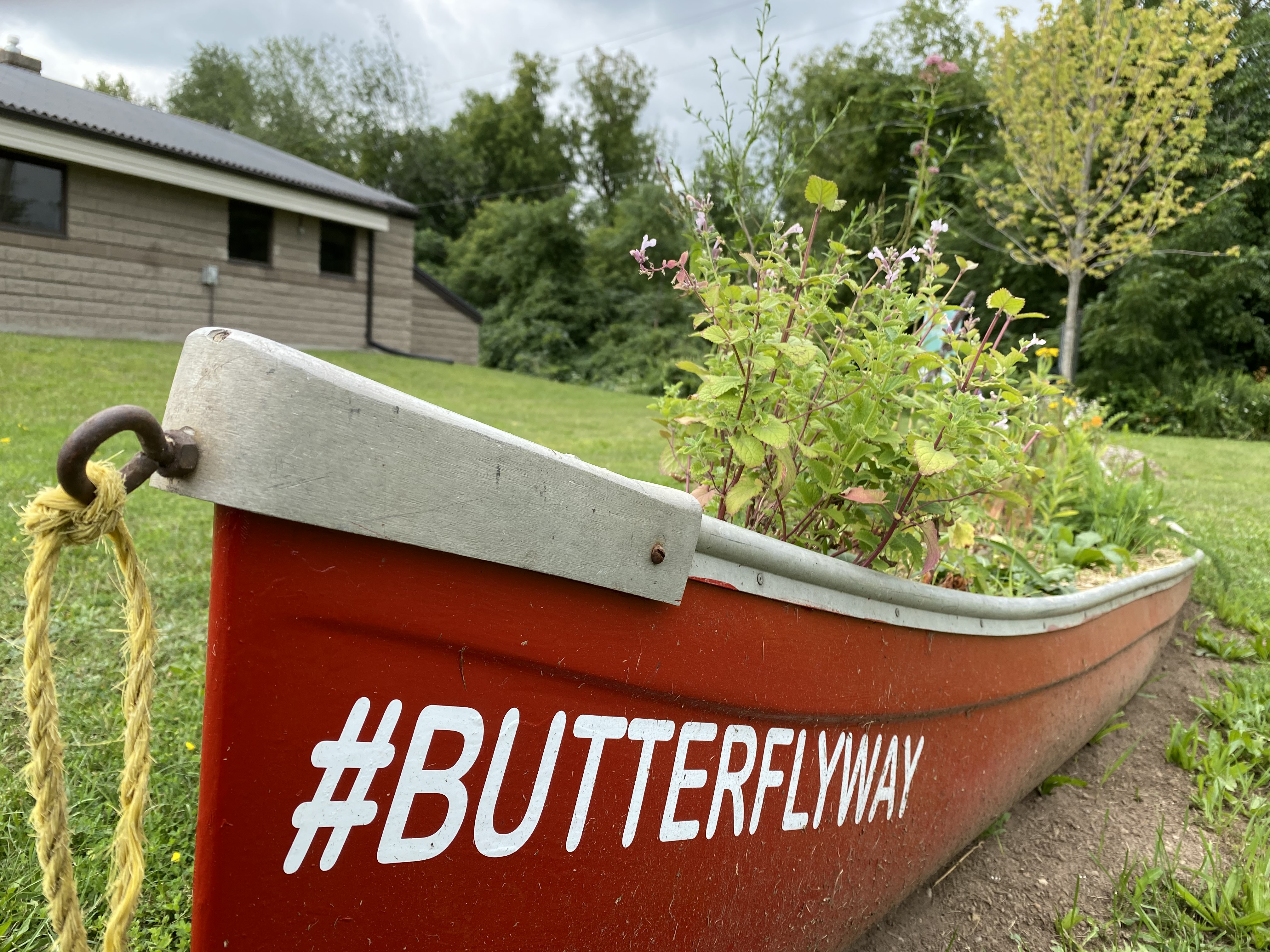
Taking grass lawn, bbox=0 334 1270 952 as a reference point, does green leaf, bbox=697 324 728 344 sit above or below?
above

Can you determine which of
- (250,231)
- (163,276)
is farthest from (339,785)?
(250,231)

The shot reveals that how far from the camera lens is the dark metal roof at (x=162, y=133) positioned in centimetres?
960

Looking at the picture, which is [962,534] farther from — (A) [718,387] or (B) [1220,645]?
(B) [1220,645]

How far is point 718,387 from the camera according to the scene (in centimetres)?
140

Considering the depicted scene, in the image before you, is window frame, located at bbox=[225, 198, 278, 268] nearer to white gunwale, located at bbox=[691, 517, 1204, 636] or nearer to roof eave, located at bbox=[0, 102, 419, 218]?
roof eave, located at bbox=[0, 102, 419, 218]

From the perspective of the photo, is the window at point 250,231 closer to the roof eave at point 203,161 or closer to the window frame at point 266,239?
the window frame at point 266,239

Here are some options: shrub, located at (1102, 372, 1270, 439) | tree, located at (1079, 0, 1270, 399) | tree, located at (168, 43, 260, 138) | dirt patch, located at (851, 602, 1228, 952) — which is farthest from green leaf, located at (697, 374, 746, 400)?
tree, located at (168, 43, 260, 138)

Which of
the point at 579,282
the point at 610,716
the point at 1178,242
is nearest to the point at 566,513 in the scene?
the point at 610,716

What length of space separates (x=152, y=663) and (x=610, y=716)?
1.69 feet

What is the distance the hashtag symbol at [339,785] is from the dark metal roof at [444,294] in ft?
50.5

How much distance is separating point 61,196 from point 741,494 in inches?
458

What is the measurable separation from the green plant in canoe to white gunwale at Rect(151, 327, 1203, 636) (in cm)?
40

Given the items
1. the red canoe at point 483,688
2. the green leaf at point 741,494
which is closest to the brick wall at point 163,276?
the green leaf at point 741,494

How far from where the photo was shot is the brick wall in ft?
32.3
